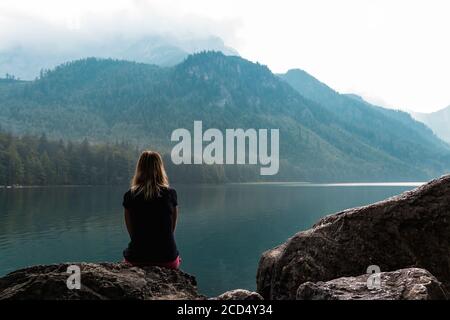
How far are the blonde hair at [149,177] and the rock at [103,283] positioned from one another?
1361 millimetres

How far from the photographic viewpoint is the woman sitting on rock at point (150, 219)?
26.5ft

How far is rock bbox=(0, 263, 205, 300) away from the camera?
20.4 feet

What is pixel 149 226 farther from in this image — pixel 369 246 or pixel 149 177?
pixel 369 246

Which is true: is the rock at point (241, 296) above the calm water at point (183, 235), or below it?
above

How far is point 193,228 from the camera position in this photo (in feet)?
264

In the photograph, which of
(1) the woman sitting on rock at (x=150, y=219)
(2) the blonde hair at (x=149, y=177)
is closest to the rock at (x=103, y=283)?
(1) the woman sitting on rock at (x=150, y=219)

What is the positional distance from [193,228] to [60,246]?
24954mm

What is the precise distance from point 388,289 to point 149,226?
13.9 ft

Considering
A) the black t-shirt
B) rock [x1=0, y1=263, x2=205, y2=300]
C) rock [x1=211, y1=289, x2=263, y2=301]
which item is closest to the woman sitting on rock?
the black t-shirt

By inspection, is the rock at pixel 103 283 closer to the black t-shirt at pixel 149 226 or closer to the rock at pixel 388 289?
the black t-shirt at pixel 149 226

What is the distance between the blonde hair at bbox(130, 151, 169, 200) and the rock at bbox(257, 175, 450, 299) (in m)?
3.89

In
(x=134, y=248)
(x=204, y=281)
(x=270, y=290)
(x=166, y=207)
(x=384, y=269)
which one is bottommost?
(x=204, y=281)
